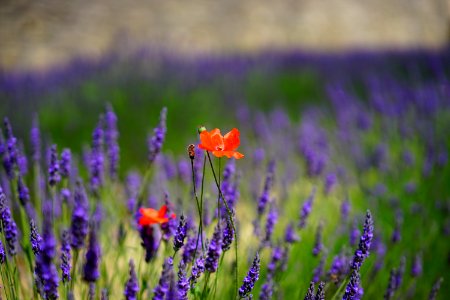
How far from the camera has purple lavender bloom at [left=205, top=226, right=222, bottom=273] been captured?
1052 millimetres

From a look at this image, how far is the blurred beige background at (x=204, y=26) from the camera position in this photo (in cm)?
756

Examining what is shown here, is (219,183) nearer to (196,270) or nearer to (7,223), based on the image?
(196,270)

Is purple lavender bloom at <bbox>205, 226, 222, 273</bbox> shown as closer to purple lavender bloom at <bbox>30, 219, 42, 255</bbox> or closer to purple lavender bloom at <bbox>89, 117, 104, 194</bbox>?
purple lavender bloom at <bbox>30, 219, 42, 255</bbox>

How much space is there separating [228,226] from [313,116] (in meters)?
3.32

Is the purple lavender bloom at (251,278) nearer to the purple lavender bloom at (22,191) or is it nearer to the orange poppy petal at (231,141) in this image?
the orange poppy petal at (231,141)

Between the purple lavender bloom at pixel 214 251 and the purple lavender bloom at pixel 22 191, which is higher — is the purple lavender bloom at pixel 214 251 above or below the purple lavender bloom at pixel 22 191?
below

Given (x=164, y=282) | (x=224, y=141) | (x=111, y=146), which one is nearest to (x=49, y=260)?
(x=164, y=282)

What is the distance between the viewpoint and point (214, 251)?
108cm

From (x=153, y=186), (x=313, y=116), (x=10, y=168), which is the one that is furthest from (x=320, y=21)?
(x=10, y=168)

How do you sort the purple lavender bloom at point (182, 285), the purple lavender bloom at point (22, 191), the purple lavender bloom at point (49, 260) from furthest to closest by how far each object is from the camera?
the purple lavender bloom at point (22, 191) < the purple lavender bloom at point (182, 285) < the purple lavender bloom at point (49, 260)

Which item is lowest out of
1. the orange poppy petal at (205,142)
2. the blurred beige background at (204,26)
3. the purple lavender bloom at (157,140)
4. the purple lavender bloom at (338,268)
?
the purple lavender bloom at (338,268)

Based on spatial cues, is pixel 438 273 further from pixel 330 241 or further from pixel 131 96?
pixel 131 96

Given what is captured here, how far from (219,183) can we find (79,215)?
14.4 inches

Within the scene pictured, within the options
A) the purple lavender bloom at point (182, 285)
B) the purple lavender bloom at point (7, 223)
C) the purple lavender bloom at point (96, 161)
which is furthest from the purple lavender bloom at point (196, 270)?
the purple lavender bloom at point (96, 161)
